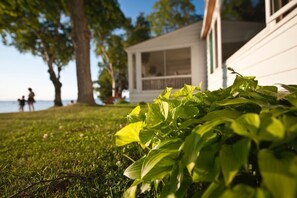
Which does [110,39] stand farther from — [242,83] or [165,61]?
[242,83]

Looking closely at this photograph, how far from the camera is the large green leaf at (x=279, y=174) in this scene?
516mm

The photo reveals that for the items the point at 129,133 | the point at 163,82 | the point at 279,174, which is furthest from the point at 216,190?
the point at 163,82

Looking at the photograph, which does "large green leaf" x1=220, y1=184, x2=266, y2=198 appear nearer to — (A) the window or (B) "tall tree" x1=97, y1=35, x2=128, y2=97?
(A) the window

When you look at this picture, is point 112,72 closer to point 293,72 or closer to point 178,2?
point 178,2

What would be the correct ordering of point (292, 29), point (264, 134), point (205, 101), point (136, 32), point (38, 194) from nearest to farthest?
point (264, 134) < point (205, 101) < point (38, 194) < point (292, 29) < point (136, 32)

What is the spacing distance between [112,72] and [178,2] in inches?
537

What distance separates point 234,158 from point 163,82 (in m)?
12.3

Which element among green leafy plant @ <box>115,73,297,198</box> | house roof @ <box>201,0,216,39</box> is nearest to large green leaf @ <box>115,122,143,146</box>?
green leafy plant @ <box>115,73,297,198</box>

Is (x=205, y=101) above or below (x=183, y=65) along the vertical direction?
below

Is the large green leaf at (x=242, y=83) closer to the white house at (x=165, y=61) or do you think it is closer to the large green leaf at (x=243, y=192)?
the large green leaf at (x=243, y=192)

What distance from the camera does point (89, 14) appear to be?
1477 cm

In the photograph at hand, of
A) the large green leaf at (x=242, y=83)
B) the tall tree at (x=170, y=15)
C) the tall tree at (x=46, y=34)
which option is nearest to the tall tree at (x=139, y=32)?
the tall tree at (x=170, y=15)

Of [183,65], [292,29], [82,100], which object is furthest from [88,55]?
[292,29]

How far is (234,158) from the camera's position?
646mm
